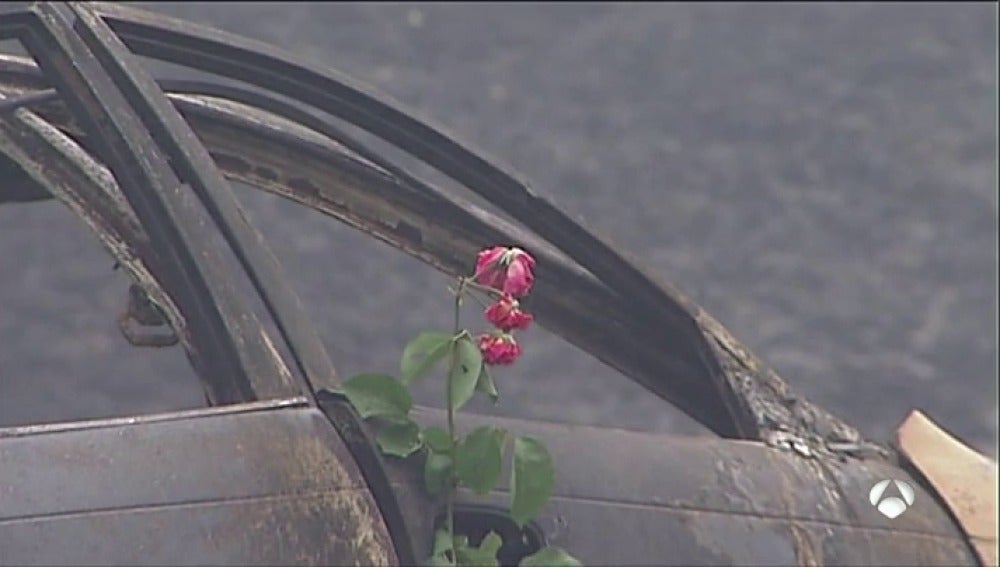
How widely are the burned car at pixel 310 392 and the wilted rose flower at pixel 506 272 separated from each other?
0.11m

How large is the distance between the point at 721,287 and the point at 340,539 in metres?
2.21

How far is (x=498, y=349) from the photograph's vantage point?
1386 mm

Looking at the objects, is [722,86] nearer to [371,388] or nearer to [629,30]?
[629,30]

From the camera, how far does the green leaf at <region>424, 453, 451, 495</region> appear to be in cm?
142

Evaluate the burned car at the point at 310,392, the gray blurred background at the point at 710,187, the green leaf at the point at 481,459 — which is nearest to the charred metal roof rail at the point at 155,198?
the burned car at the point at 310,392

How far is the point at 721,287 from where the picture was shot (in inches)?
138

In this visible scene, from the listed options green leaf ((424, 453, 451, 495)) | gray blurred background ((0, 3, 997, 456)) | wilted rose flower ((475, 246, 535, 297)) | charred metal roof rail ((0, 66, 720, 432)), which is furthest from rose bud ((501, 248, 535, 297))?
gray blurred background ((0, 3, 997, 456))

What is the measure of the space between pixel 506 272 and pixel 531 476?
122 mm

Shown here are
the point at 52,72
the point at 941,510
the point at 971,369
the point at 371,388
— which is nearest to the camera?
the point at 371,388

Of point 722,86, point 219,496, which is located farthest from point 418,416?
point 722,86

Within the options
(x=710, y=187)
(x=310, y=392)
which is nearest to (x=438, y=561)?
(x=310, y=392)

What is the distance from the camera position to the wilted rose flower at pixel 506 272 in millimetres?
1376

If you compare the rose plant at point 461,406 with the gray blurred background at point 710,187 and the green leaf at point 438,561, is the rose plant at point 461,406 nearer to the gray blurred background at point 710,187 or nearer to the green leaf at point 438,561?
the green leaf at point 438,561

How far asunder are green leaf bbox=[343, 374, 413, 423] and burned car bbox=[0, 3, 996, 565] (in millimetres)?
11
